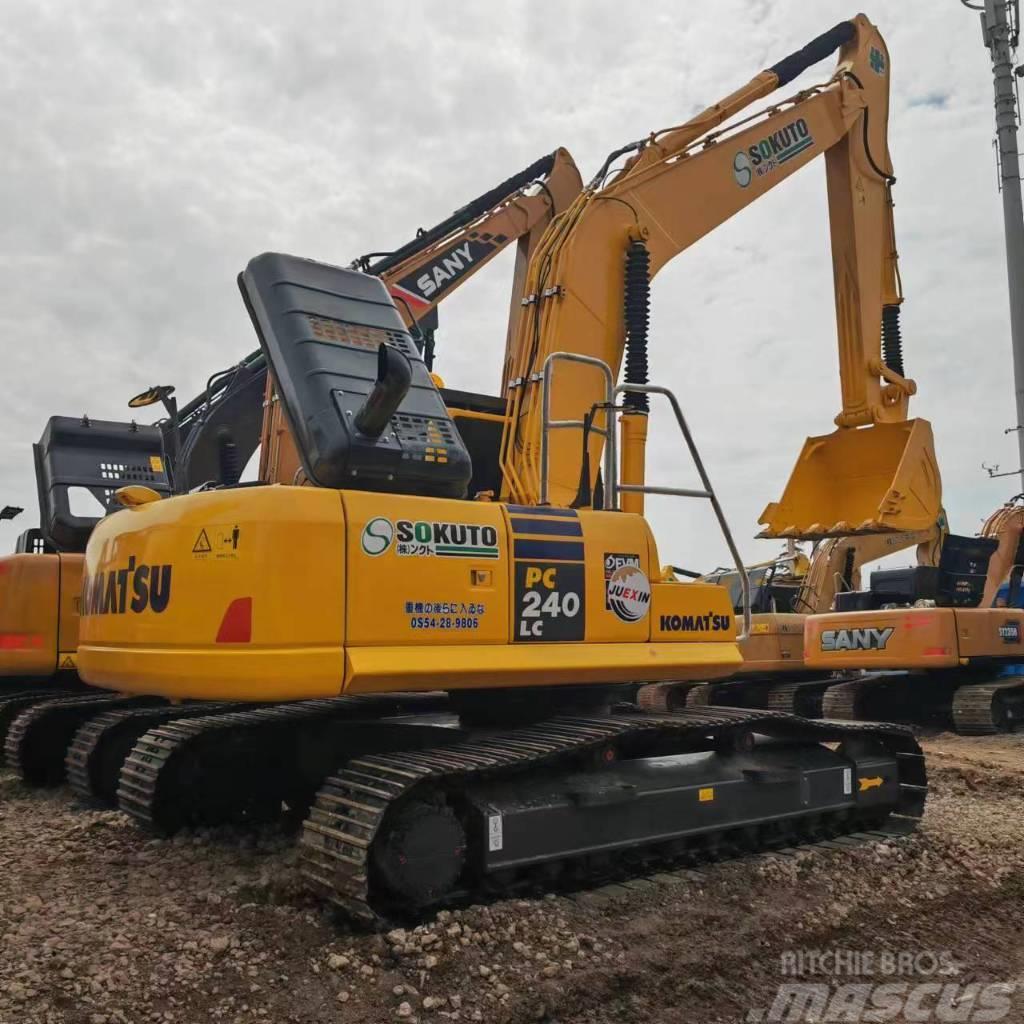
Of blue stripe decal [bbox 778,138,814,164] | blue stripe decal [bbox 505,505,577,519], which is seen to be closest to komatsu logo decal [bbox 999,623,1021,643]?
blue stripe decal [bbox 778,138,814,164]

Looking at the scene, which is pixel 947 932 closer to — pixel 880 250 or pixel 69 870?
pixel 69 870

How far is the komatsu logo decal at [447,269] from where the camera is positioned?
36.4 feet

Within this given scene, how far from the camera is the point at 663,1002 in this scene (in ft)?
11.7

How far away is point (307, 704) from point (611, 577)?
5.62 feet

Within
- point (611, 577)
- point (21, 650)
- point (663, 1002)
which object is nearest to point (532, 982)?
point (663, 1002)

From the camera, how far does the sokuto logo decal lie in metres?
4.80

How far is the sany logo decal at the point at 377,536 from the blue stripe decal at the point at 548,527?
59 centimetres

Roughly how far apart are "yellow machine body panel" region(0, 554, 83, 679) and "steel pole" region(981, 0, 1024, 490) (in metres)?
16.0

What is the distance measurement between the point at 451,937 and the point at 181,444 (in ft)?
16.6

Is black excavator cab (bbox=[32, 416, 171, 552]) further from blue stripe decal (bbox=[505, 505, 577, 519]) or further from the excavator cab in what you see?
A: blue stripe decal (bbox=[505, 505, 577, 519])

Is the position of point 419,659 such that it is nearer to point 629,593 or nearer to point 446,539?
point 446,539

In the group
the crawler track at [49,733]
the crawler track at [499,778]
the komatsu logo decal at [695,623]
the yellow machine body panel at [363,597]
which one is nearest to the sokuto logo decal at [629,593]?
the yellow machine body panel at [363,597]

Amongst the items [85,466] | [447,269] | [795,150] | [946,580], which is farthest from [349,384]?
[946,580]

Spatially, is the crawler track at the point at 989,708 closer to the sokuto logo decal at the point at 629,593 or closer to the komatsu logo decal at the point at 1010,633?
the komatsu logo decal at the point at 1010,633
